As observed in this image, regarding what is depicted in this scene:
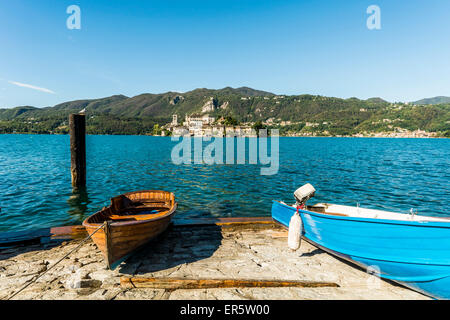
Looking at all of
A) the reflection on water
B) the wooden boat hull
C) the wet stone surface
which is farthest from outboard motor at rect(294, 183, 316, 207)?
the reflection on water

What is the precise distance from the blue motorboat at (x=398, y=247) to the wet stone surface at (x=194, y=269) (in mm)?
406

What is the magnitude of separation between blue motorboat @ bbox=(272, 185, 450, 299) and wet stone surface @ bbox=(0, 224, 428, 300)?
0.41 m

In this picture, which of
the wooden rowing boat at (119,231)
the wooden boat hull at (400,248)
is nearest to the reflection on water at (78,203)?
the wooden rowing boat at (119,231)

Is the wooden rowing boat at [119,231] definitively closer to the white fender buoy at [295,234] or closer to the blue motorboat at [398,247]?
the white fender buoy at [295,234]

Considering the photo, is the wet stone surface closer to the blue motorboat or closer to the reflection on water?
the blue motorboat

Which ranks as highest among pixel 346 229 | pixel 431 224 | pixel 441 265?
pixel 431 224

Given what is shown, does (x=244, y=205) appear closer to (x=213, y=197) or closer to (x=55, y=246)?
(x=213, y=197)

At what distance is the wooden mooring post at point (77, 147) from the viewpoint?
17.2m

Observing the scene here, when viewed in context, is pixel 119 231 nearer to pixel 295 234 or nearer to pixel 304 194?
pixel 295 234

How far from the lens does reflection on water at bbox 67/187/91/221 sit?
1480 cm
